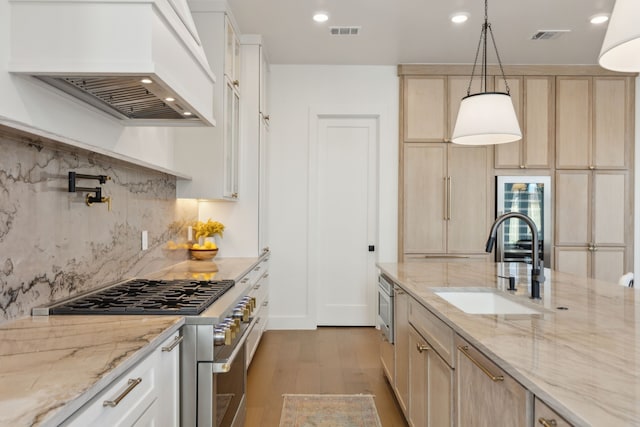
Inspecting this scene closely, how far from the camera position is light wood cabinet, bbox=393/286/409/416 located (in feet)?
8.50

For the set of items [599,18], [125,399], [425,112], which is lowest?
[125,399]

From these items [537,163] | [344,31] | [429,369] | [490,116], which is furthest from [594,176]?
[429,369]

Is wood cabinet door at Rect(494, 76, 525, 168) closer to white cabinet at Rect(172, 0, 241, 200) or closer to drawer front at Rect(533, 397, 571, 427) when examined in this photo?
white cabinet at Rect(172, 0, 241, 200)

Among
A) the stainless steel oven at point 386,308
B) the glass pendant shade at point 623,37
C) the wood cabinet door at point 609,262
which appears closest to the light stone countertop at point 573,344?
the stainless steel oven at point 386,308

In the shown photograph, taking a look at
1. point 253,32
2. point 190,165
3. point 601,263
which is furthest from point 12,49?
point 601,263

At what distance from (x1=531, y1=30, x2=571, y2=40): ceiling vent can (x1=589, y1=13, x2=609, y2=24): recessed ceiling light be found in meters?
0.25

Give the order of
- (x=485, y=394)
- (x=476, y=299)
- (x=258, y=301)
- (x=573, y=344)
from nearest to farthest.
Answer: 1. (x=573, y=344)
2. (x=485, y=394)
3. (x=476, y=299)
4. (x=258, y=301)

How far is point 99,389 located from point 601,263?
208 inches

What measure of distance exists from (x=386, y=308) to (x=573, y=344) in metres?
1.88

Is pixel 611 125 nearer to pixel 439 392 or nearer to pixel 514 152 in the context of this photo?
pixel 514 152

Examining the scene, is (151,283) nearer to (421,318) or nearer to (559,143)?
(421,318)

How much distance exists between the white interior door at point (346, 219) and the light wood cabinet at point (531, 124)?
4.75ft

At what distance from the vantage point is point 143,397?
4.48ft

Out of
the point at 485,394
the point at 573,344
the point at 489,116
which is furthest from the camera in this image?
the point at 489,116
